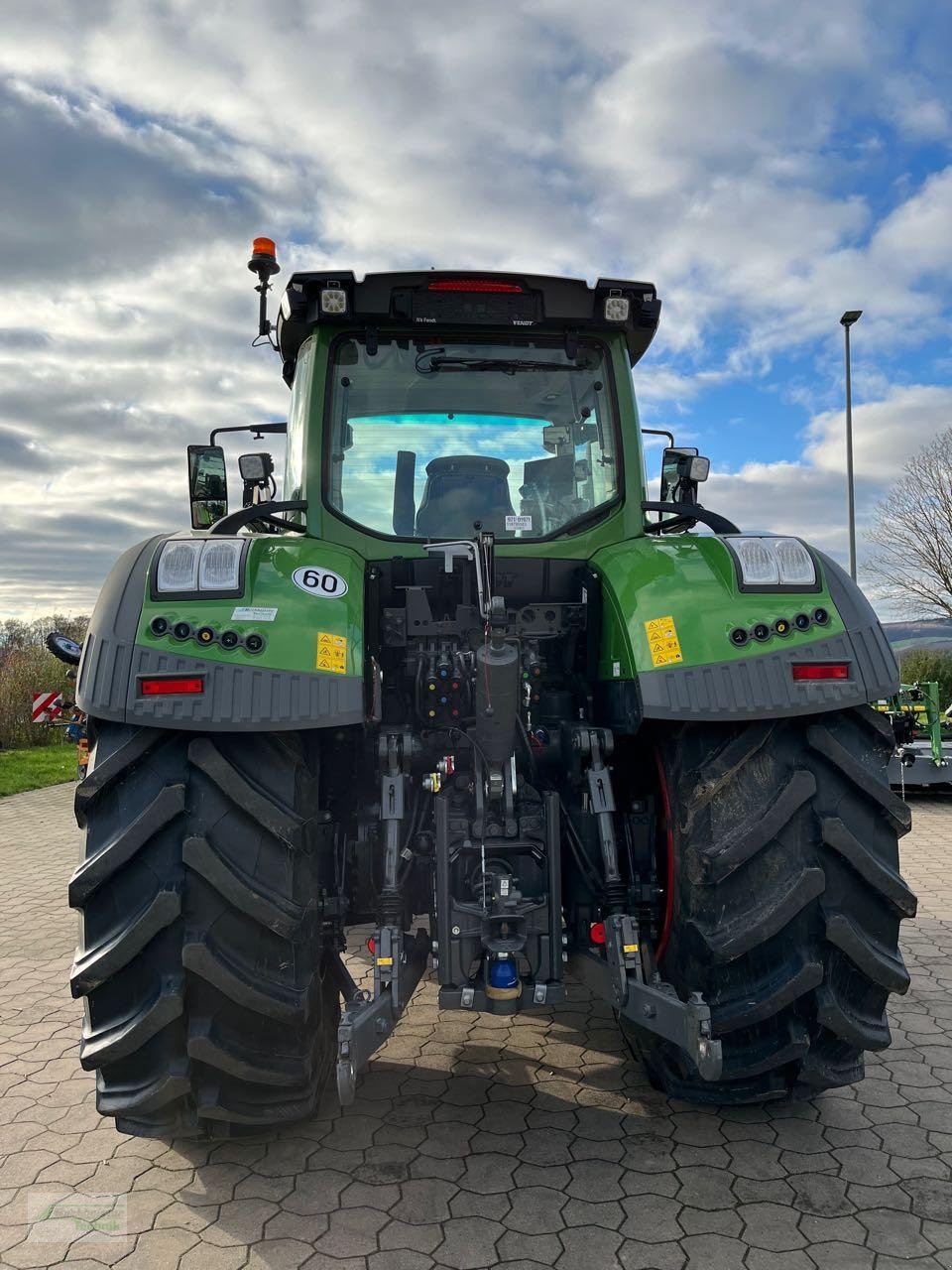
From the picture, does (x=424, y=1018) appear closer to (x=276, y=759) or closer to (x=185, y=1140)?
(x=185, y=1140)

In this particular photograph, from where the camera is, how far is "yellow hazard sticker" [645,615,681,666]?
117 inches

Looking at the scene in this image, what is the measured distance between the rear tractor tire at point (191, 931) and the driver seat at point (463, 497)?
1.29m

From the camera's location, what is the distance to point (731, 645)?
2.93m

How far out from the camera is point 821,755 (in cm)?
292

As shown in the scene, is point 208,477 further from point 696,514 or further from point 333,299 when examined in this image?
point 696,514

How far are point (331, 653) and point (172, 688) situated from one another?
465mm

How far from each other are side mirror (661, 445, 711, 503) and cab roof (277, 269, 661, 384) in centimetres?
77

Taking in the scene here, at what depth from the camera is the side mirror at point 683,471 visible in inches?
173

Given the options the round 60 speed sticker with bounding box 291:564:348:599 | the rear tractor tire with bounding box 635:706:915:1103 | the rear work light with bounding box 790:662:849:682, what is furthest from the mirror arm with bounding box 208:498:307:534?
the rear work light with bounding box 790:662:849:682

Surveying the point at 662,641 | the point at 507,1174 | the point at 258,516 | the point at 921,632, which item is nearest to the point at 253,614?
the point at 258,516

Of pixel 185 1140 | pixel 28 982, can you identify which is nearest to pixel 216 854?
pixel 185 1140

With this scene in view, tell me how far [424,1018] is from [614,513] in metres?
2.39

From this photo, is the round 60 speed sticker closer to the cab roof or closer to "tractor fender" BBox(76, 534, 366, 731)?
"tractor fender" BBox(76, 534, 366, 731)

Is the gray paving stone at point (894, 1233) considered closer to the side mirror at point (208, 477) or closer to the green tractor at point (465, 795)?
the green tractor at point (465, 795)
